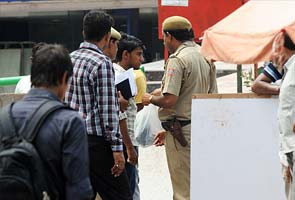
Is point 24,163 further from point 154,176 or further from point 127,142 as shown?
point 154,176

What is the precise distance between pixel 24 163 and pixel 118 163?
1370mm

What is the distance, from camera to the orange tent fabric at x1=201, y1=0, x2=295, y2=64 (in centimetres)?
544

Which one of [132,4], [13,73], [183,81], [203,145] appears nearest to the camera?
[203,145]

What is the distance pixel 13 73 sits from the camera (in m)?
19.3

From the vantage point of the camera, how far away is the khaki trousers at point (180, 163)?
525 centimetres

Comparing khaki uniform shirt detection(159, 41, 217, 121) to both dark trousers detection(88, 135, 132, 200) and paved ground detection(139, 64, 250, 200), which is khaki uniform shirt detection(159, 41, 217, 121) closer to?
dark trousers detection(88, 135, 132, 200)

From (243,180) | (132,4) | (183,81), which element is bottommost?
(243,180)

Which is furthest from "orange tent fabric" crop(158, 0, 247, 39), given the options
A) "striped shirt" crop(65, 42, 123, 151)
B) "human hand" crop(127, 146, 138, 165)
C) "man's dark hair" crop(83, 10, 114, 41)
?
"striped shirt" crop(65, 42, 123, 151)

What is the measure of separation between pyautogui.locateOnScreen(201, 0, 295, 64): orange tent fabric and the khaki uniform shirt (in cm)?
25

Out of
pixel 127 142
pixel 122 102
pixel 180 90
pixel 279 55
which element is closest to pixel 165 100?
pixel 180 90

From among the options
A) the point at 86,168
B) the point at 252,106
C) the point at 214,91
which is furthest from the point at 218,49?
the point at 86,168

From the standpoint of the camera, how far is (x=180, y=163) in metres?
5.26

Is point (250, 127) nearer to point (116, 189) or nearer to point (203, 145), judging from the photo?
point (203, 145)

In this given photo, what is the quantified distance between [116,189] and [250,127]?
1193 mm
